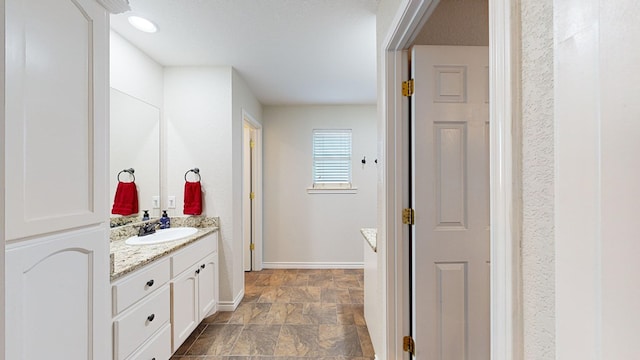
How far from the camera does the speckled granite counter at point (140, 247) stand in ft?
5.00

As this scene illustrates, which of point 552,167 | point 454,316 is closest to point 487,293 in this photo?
point 454,316

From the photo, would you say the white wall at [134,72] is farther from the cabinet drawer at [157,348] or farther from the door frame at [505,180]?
the door frame at [505,180]

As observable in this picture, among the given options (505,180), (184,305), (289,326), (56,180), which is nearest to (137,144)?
(184,305)

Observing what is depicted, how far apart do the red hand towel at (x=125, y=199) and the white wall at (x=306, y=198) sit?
1.96 metres

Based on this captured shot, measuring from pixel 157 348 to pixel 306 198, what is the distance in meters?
2.71

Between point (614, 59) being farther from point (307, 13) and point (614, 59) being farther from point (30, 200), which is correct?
point (307, 13)

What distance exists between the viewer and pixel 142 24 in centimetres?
207

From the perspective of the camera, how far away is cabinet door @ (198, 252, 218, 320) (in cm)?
241

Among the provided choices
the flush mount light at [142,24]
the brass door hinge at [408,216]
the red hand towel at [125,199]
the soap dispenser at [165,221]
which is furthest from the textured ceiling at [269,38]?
the soap dispenser at [165,221]

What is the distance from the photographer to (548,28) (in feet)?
1.61

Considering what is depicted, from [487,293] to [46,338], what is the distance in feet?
6.07

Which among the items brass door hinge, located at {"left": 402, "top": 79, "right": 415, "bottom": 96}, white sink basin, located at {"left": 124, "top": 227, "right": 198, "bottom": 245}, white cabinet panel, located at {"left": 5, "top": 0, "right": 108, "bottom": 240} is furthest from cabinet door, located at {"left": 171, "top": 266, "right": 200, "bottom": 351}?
brass door hinge, located at {"left": 402, "top": 79, "right": 415, "bottom": 96}

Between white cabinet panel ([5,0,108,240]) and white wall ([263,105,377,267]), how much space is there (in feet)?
10.1

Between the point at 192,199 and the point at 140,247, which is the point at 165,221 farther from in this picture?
the point at 140,247
